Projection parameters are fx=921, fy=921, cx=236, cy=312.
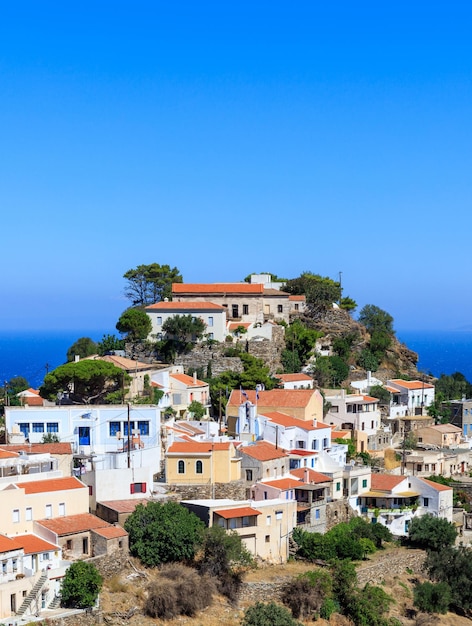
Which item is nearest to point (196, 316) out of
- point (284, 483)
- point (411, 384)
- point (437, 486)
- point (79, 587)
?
point (411, 384)

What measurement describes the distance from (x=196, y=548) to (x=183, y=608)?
2.69m

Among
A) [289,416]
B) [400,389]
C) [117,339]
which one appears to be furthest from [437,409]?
[117,339]

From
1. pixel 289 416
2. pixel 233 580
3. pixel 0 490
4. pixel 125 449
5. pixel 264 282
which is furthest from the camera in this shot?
pixel 264 282

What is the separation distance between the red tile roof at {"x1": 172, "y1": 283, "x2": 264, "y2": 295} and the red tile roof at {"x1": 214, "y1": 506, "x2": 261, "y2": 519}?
99.9 ft

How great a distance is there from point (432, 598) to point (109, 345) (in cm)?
3149

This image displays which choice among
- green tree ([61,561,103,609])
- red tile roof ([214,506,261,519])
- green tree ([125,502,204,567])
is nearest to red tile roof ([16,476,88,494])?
green tree ([125,502,204,567])

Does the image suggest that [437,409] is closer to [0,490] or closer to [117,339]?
[117,339]

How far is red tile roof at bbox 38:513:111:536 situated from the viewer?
33875mm

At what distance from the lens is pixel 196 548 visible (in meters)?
35.9

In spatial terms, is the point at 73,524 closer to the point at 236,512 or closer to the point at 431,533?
the point at 236,512

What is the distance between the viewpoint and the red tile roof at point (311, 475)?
43250 millimetres

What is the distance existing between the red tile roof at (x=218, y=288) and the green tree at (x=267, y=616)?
34563 mm

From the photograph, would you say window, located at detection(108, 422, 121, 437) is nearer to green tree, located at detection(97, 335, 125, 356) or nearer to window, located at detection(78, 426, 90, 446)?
window, located at detection(78, 426, 90, 446)

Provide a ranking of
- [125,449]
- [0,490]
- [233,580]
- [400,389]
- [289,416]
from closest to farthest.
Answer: [0,490] → [233,580] → [125,449] → [289,416] → [400,389]
